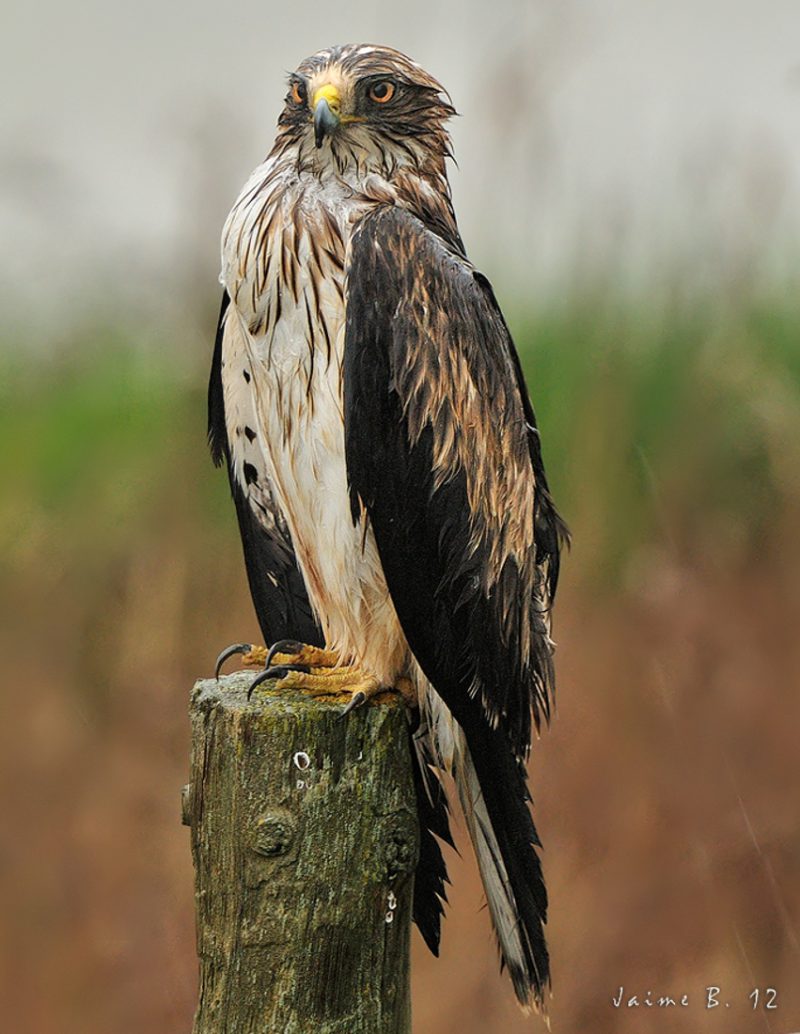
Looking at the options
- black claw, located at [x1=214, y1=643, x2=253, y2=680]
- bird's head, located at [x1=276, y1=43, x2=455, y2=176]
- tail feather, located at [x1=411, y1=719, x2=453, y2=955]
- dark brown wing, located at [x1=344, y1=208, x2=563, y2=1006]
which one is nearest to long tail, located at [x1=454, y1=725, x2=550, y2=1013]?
dark brown wing, located at [x1=344, y1=208, x2=563, y2=1006]

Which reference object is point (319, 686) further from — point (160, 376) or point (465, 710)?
point (160, 376)

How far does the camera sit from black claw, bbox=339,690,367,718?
2191 millimetres

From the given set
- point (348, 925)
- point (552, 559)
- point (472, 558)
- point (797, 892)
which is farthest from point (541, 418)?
point (348, 925)

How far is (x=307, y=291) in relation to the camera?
2.29 meters

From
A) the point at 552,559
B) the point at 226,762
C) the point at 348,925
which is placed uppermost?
the point at 552,559

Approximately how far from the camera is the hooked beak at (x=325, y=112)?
215cm

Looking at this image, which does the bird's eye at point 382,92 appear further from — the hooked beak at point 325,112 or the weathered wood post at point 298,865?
the weathered wood post at point 298,865

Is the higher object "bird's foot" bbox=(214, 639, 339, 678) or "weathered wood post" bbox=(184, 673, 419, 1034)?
"bird's foot" bbox=(214, 639, 339, 678)

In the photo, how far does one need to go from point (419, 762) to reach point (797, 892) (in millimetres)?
1388

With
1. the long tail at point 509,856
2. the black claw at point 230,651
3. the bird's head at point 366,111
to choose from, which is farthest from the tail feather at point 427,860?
the bird's head at point 366,111

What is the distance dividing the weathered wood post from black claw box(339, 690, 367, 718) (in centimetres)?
1

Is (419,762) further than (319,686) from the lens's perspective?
Yes

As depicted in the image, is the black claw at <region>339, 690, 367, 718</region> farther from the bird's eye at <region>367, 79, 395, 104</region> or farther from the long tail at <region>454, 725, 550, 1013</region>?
the bird's eye at <region>367, 79, 395, 104</region>

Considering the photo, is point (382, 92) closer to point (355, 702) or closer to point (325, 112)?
point (325, 112)
